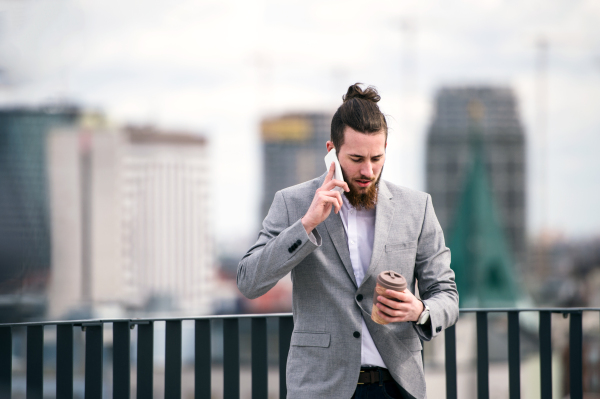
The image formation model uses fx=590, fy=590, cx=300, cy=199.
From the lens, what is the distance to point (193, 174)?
341ft

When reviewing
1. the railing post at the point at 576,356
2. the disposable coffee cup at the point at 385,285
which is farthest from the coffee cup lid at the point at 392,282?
the railing post at the point at 576,356

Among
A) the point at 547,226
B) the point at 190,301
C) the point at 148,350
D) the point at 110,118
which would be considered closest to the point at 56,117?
the point at 110,118

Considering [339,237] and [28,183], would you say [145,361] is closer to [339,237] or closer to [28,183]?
[339,237]

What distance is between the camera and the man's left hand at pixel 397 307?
5.34 feet

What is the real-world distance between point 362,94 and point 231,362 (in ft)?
5.95

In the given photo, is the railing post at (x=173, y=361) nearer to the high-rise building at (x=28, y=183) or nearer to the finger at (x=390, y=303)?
the finger at (x=390, y=303)

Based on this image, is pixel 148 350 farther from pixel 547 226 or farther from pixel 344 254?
pixel 547 226

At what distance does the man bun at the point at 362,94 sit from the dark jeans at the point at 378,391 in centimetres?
90

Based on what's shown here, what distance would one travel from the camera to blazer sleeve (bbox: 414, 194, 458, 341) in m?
1.78

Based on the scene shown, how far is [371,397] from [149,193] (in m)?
106

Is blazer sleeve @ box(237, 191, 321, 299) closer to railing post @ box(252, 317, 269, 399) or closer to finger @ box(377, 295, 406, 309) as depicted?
finger @ box(377, 295, 406, 309)

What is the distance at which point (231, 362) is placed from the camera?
314 cm

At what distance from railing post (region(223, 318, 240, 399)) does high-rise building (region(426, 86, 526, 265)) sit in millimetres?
91849

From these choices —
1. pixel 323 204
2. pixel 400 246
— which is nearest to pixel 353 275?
pixel 400 246
